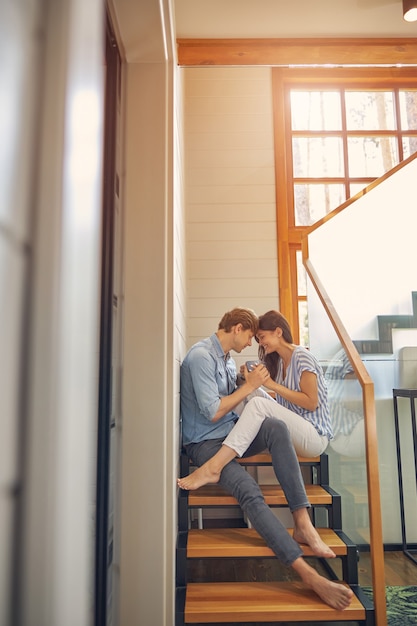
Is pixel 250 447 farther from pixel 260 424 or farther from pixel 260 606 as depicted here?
→ pixel 260 606

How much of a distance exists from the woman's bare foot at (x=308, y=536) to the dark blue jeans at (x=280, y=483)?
0.05 metres

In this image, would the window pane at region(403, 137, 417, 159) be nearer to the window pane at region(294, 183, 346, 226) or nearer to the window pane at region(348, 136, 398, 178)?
the window pane at region(348, 136, 398, 178)

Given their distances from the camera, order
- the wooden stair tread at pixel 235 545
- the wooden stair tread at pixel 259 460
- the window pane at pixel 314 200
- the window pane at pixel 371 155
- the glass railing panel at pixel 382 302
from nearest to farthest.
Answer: the wooden stair tread at pixel 235 545, the wooden stair tread at pixel 259 460, the glass railing panel at pixel 382 302, the window pane at pixel 314 200, the window pane at pixel 371 155

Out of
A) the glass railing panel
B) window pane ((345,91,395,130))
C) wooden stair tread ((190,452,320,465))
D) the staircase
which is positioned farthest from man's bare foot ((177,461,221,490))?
window pane ((345,91,395,130))

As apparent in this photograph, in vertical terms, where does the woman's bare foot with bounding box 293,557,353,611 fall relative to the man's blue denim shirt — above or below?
below

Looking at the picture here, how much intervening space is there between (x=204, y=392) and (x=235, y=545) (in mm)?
677

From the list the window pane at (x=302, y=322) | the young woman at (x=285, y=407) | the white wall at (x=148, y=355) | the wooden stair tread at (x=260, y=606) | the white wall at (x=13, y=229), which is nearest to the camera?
the white wall at (x=13, y=229)

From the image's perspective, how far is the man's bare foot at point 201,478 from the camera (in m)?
2.13

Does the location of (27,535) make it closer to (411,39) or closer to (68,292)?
(68,292)

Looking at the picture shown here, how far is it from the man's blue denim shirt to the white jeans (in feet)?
0.48

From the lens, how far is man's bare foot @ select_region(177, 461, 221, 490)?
213cm

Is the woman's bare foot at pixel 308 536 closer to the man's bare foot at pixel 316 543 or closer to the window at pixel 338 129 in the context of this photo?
the man's bare foot at pixel 316 543

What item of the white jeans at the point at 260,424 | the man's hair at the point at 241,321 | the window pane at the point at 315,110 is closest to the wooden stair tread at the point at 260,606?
the white jeans at the point at 260,424

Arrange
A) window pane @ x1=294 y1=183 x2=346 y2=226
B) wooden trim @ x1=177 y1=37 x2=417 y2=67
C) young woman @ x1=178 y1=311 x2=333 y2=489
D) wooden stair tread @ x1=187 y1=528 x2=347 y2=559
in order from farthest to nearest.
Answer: window pane @ x1=294 y1=183 x2=346 y2=226 → wooden trim @ x1=177 y1=37 x2=417 y2=67 → young woman @ x1=178 y1=311 x2=333 y2=489 → wooden stair tread @ x1=187 y1=528 x2=347 y2=559
